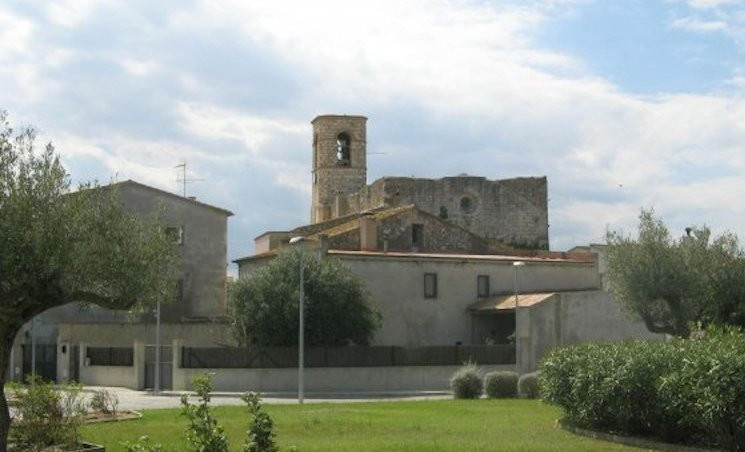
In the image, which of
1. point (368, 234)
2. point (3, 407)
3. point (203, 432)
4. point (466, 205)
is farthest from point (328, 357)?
point (203, 432)

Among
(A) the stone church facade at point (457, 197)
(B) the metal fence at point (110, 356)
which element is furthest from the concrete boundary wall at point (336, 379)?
(A) the stone church facade at point (457, 197)

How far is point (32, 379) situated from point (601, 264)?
139 feet

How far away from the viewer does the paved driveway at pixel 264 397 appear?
36859 mm

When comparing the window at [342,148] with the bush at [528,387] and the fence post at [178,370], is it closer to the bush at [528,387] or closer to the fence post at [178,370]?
the fence post at [178,370]

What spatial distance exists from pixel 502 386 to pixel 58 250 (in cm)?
2313

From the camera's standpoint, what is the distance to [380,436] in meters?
21.8

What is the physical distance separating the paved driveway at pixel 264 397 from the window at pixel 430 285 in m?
8.11

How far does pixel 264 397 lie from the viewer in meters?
40.1

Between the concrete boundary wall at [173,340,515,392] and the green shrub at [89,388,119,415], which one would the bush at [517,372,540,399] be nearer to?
the concrete boundary wall at [173,340,515,392]

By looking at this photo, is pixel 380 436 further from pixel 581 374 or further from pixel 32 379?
pixel 32 379

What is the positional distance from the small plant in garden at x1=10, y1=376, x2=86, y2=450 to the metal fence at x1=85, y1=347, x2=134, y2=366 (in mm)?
30502

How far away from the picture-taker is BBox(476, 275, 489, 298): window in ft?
181

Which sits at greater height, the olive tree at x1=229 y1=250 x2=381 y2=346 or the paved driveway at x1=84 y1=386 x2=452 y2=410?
the olive tree at x1=229 y1=250 x2=381 y2=346

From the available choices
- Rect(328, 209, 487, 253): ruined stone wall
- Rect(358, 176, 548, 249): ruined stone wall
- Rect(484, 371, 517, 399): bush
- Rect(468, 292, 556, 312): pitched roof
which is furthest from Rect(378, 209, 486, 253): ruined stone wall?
Rect(484, 371, 517, 399): bush
